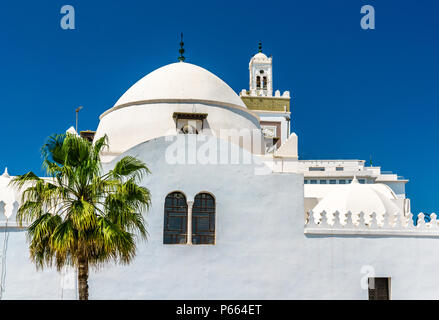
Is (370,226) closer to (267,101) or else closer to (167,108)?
(167,108)

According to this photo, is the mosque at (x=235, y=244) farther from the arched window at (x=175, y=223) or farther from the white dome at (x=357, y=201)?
the white dome at (x=357, y=201)

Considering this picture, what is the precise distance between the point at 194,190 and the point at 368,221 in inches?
255

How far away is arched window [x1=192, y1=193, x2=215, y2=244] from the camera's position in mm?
17141

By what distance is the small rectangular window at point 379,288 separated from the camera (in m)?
17.8

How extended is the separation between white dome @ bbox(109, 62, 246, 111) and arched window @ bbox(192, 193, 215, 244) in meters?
5.27

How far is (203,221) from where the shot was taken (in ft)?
56.4

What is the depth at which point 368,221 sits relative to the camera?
1886cm

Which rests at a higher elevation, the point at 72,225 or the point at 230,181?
the point at 230,181

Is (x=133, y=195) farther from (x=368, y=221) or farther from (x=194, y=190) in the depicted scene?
(x=368, y=221)

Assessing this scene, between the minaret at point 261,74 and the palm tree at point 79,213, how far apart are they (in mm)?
32703

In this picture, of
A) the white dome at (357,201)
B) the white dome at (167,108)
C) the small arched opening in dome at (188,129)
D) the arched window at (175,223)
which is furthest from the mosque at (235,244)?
the white dome at (167,108)
